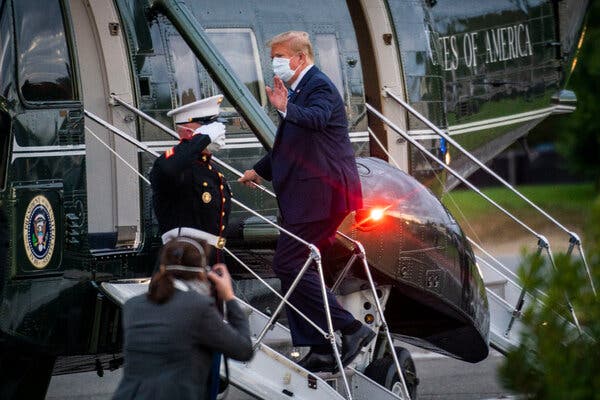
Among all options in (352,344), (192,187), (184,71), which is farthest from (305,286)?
(184,71)

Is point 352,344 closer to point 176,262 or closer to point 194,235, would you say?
point 194,235

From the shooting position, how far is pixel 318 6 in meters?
10.4

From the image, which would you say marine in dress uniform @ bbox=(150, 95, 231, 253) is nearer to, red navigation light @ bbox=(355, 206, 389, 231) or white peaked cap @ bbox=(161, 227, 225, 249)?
white peaked cap @ bbox=(161, 227, 225, 249)

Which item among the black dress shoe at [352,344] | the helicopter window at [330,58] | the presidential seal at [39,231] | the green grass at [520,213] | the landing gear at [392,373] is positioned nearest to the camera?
the presidential seal at [39,231]

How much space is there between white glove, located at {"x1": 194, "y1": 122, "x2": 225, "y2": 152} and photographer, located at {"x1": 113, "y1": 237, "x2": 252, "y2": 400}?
2.08 meters

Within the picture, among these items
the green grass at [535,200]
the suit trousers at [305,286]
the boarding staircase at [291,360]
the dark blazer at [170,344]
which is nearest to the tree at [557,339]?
the dark blazer at [170,344]

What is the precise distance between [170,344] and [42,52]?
3.23m

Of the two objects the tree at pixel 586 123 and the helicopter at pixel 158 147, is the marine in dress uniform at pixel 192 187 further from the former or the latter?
the tree at pixel 586 123

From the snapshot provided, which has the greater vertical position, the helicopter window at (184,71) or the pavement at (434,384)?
the helicopter window at (184,71)

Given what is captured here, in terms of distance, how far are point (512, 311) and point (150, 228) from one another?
2.77 meters

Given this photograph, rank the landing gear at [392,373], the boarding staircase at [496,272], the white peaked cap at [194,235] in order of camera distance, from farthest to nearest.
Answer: the boarding staircase at [496,272] → the landing gear at [392,373] → the white peaked cap at [194,235]

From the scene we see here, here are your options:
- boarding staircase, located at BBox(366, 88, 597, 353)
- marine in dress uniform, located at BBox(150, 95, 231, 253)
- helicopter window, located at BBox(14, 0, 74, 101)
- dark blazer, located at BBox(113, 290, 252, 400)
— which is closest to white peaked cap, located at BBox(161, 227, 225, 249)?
marine in dress uniform, located at BBox(150, 95, 231, 253)

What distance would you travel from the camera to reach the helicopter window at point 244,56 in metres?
9.81

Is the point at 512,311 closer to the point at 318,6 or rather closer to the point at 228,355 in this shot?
the point at 318,6
